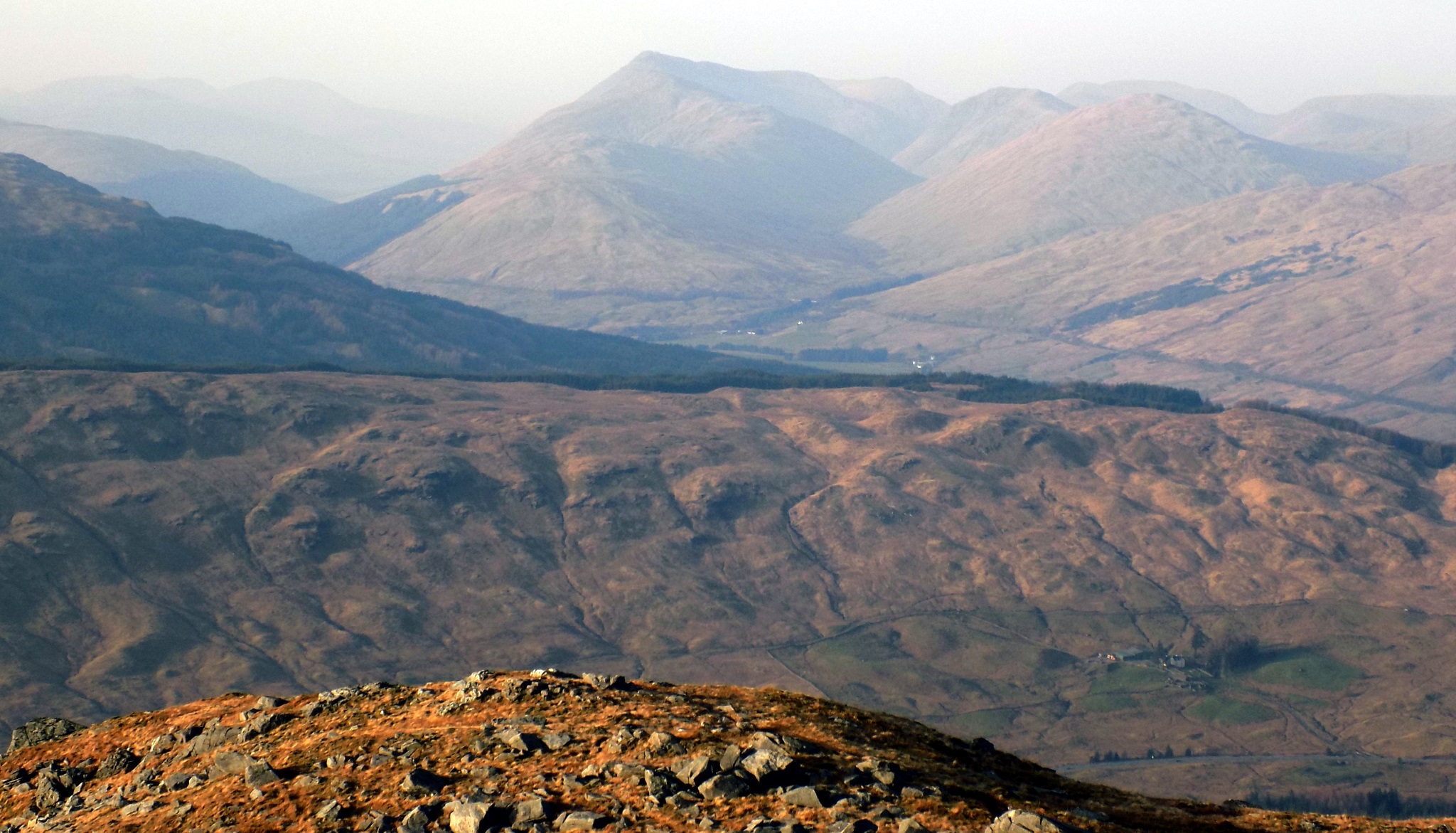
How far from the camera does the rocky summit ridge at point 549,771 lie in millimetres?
36562

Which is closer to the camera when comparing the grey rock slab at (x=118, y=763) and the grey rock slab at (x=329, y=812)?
the grey rock slab at (x=329, y=812)

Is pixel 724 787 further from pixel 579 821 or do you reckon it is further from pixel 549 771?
A: pixel 549 771

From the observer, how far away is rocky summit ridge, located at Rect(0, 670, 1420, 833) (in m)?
36.6

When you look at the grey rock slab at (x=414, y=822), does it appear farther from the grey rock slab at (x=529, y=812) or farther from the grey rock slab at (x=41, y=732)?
the grey rock slab at (x=41, y=732)

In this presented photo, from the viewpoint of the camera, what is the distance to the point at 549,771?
39.5m

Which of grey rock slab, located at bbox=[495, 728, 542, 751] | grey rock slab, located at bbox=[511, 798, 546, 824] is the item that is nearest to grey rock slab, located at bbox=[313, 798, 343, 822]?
grey rock slab, located at bbox=[511, 798, 546, 824]

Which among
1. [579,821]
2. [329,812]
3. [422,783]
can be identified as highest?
[579,821]

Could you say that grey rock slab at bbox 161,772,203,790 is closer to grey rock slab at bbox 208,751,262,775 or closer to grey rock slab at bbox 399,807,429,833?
grey rock slab at bbox 208,751,262,775

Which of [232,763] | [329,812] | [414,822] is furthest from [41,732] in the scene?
[414,822]

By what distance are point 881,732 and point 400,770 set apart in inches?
637

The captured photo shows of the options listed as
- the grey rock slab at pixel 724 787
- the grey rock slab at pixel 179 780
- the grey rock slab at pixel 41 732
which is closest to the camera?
the grey rock slab at pixel 724 787

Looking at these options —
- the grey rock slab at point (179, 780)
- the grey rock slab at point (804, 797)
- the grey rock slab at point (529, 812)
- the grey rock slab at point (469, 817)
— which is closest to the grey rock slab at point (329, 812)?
the grey rock slab at point (469, 817)

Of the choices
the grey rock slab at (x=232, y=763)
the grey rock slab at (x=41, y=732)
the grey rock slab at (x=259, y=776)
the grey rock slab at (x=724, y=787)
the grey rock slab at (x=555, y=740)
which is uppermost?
the grey rock slab at (x=724, y=787)

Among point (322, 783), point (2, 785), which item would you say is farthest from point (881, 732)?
point (2, 785)
